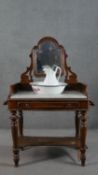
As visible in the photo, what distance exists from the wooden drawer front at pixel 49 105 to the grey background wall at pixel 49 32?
1116 millimetres

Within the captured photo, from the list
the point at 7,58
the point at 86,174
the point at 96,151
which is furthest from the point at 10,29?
the point at 86,174

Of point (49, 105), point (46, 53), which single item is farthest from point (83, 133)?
point (46, 53)

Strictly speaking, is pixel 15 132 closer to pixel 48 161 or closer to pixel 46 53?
pixel 48 161

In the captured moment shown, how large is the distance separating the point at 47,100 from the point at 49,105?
38mm

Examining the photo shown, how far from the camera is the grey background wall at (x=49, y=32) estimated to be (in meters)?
3.41

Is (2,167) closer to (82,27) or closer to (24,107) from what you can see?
(24,107)

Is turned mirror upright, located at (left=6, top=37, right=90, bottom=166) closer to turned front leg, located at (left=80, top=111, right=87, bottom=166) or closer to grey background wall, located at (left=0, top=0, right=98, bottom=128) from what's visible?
turned front leg, located at (left=80, top=111, right=87, bottom=166)

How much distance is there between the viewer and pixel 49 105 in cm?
241

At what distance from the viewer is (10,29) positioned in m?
3.45

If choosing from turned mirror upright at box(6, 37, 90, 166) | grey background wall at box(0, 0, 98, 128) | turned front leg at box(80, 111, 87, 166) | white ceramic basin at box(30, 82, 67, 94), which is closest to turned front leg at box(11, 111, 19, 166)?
turned mirror upright at box(6, 37, 90, 166)

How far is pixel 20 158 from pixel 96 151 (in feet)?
2.11

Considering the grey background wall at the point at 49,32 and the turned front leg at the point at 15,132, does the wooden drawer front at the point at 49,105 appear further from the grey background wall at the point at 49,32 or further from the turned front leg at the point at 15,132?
the grey background wall at the point at 49,32

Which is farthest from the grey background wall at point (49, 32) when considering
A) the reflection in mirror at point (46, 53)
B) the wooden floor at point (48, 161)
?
the wooden floor at point (48, 161)

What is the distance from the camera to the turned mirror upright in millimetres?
2416
